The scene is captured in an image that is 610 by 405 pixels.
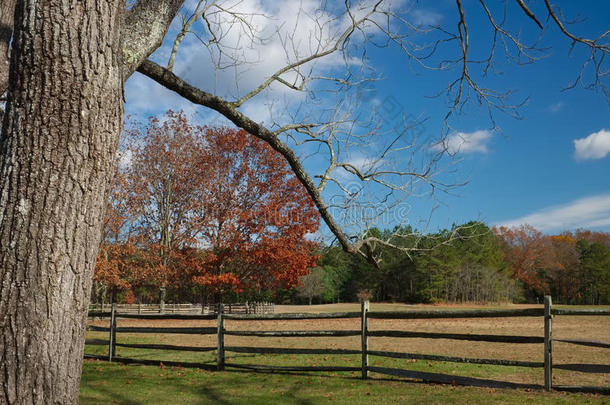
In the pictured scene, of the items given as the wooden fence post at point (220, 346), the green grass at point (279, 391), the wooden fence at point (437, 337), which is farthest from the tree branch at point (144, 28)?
the wooden fence post at point (220, 346)

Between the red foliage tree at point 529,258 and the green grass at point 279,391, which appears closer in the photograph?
the green grass at point 279,391

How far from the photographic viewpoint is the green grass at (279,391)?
6.91 metres

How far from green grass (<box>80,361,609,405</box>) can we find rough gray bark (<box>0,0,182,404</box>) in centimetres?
489

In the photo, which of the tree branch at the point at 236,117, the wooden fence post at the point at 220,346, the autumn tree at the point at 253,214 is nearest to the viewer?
the tree branch at the point at 236,117

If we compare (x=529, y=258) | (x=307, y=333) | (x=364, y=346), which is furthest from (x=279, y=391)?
(x=529, y=258)

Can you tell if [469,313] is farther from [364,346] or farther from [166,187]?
[166,187]

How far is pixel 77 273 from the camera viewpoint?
101 inches

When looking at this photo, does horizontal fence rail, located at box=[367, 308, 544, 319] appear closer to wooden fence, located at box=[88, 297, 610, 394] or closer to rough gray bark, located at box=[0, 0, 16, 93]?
wooden fence, located at box=[88, 297, 610, 394]

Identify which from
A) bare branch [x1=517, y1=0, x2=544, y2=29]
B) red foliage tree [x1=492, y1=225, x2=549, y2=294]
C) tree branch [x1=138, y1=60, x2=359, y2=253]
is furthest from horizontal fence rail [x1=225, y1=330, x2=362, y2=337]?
red foliage tree [x1=492, y1=225, x2=549, y2=294]

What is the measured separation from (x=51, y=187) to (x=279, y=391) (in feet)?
20.1

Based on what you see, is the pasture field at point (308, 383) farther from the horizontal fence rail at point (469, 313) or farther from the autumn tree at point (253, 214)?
the autumn tree at point (253, 214)

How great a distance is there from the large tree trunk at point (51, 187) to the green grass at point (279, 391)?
489cm

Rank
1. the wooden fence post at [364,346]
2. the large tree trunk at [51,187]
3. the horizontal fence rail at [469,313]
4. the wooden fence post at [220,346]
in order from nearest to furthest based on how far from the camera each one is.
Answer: the large tree trunk at [51,187] < the horizontal fence rail at [469,313] < the wooden fence post at [364,346] < the wooden fence post at [220,346]

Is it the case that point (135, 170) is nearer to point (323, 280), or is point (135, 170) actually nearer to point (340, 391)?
point (340, 391)
